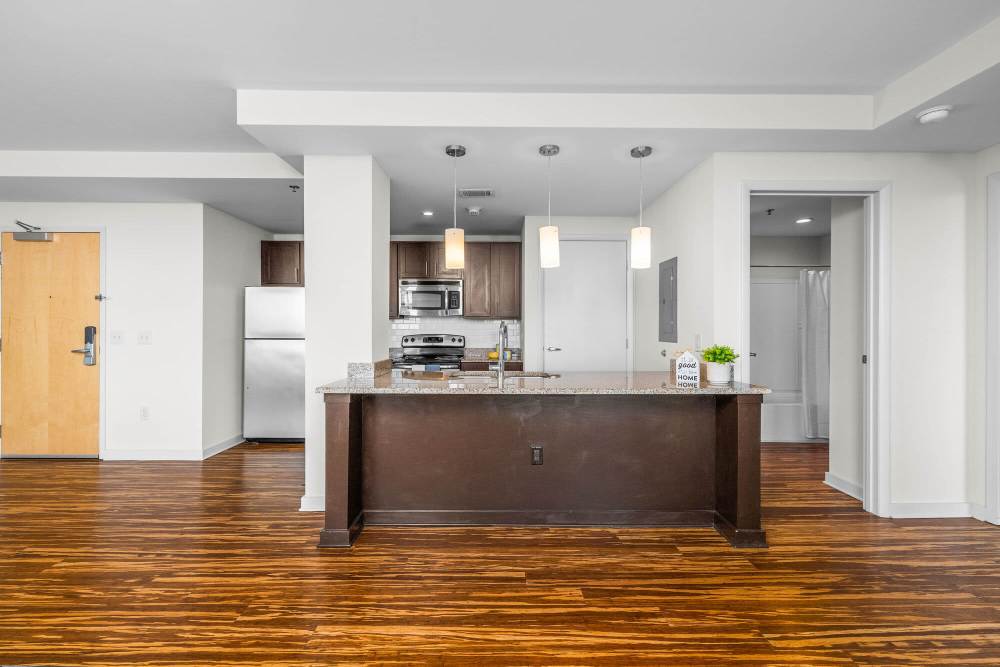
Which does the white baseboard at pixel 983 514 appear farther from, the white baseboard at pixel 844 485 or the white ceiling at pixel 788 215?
the white ceiling at pixel 788 215

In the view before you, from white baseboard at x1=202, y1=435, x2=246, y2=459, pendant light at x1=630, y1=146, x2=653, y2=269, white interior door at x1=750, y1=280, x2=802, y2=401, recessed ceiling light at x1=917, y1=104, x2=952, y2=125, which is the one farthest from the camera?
white interior door at x1=750, y1=280, x2=802, y2=401

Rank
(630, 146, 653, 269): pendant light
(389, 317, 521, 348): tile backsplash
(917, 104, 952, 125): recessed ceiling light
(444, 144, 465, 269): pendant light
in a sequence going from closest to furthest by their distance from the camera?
1. (917, 104, 952, 125): recessed ceiling light
2. (630, 146, 653, 269): pendant light
3. (444, 144, 465, 269): pendant light
4. (389, 317, 521, 348): tile backsplash

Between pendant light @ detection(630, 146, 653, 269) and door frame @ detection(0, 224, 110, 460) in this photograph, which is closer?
pendant light @ detection(630, 146, 653, 269)

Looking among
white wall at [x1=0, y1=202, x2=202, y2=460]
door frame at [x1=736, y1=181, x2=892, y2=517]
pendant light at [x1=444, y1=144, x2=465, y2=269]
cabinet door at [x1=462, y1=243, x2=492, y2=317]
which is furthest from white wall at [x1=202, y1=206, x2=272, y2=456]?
door frame at [x1=736, y1=181, x2=892, y2=517]

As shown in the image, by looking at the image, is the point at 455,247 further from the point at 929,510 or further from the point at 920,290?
the point at 929,510

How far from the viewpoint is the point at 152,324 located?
4.85m

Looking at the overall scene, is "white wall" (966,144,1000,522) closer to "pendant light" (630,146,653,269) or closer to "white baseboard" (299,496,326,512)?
"pendant light" (630,146,653,269)

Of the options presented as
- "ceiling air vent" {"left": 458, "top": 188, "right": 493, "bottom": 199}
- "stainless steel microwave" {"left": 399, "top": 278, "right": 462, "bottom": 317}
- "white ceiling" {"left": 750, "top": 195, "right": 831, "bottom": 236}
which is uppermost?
"ceiling air vent" {"left": 458, "top": 188, "right": 493, "bottom": 199}

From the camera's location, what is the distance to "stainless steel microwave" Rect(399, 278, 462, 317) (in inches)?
231

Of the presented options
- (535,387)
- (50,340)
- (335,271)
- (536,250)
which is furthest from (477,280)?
(50,340)

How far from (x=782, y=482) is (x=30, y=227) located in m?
6.50

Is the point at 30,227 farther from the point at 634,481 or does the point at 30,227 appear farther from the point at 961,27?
the point at 961,27

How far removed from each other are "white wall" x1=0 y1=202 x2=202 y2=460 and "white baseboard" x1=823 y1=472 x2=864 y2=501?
515cm

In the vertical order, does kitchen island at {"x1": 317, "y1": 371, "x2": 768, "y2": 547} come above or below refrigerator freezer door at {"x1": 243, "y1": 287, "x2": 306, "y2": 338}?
below
